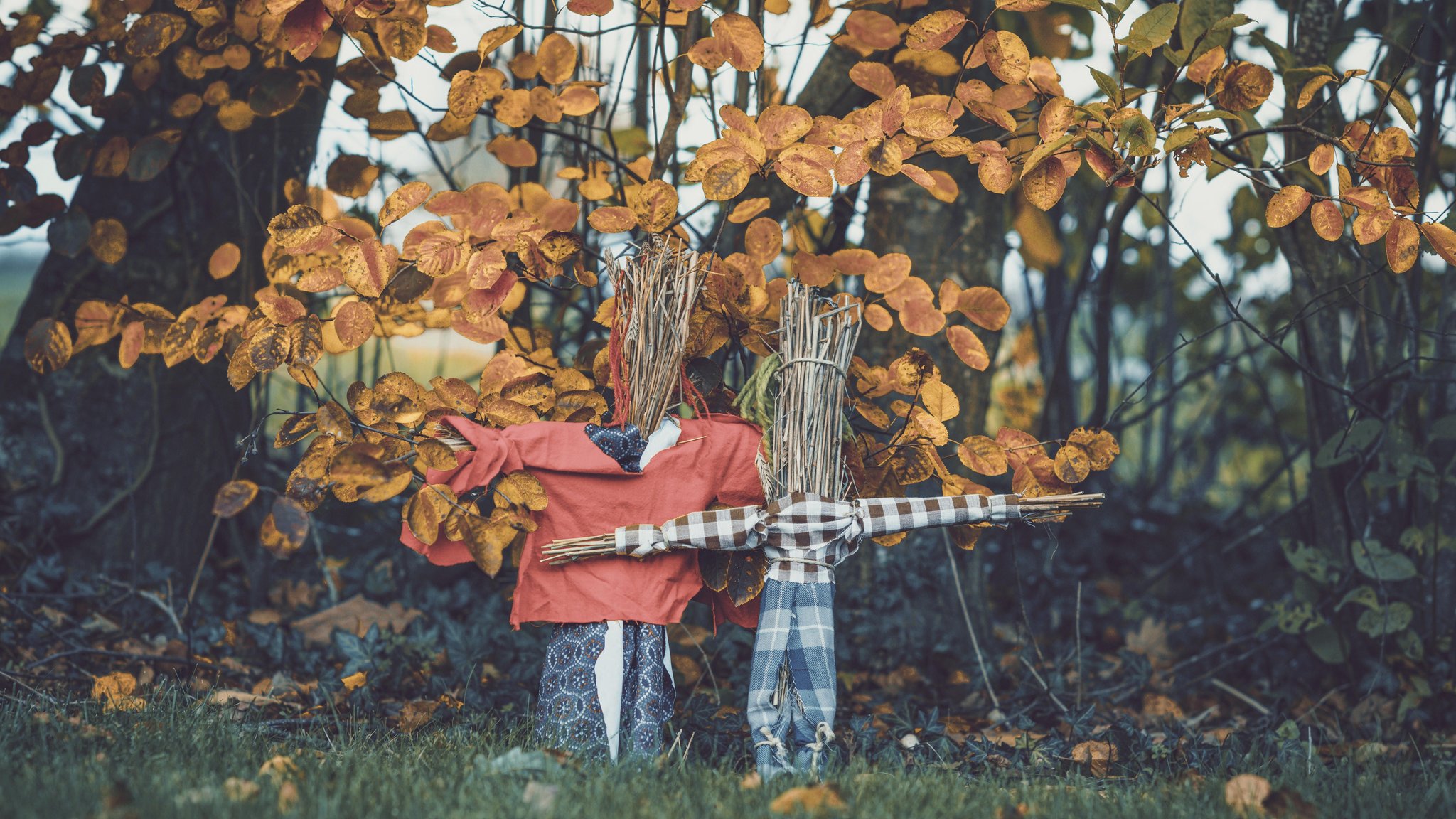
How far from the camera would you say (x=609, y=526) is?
2.22m

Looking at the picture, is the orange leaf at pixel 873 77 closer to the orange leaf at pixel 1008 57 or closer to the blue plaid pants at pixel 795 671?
the orange leaf at pixel 1008 57

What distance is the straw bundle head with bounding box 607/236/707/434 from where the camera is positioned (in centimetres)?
231

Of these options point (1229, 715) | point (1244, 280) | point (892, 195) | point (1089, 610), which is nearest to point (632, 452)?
point (892, 195)

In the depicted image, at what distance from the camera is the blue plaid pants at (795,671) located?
2.17 m

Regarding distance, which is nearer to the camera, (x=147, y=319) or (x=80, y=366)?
→ (x=147, y=319)

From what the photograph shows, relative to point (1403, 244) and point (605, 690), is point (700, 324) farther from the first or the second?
point (1403, 244)

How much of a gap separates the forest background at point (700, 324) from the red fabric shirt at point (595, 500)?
0.09m

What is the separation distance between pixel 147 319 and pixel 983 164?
2111 millimetres

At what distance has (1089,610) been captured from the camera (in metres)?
4.50

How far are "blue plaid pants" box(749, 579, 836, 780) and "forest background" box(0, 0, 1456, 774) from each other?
0.15 m

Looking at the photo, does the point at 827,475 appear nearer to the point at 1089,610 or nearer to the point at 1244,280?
the point at 1089,610

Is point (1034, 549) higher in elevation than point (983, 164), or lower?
lower

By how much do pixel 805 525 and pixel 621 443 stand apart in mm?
430

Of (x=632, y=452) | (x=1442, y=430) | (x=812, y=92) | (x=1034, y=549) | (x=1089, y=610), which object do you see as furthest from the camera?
(x=1034, y=549)
